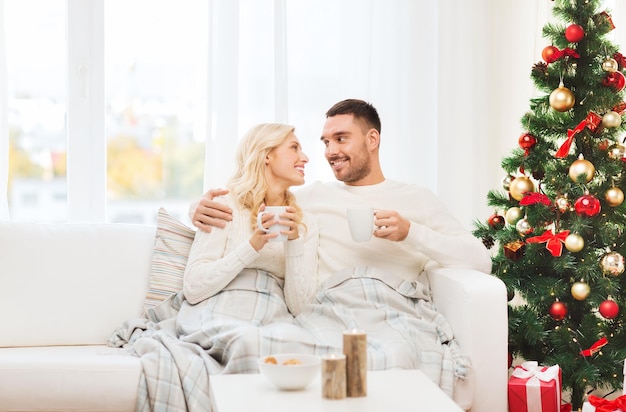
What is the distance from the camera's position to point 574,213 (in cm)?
311

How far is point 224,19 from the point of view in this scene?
368cm

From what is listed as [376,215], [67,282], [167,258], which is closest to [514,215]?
[376,215]

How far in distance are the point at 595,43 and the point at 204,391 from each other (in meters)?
1.89

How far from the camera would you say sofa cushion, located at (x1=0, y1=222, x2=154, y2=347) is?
2.84 m

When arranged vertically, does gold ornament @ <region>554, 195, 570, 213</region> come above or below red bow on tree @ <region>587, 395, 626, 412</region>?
above

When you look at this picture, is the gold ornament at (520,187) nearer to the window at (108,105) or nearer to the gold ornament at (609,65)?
the gold ornament at (609,65)

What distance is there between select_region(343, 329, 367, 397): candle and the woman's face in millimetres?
1187

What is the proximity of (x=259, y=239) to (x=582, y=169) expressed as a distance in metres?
1.21

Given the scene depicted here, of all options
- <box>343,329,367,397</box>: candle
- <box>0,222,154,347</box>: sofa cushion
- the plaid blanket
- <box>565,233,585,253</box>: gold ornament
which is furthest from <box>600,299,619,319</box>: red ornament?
<box>0,222,154,347</box>: sofa cushion

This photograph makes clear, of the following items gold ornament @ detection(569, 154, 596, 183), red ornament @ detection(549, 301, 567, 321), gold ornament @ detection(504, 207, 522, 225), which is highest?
gold ornament @ detection(569, 154, 596, 183)

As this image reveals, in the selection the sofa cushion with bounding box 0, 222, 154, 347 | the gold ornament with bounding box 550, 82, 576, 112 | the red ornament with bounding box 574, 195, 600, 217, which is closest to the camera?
the sofa cushion with bounding box 0, 222, 154, 347

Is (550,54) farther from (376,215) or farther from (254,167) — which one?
(254,167)

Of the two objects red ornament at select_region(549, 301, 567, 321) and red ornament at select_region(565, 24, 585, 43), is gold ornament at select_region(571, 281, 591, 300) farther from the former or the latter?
red ornament at select_region(565, 24, 585, 43)

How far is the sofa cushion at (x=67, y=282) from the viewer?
284 cm
